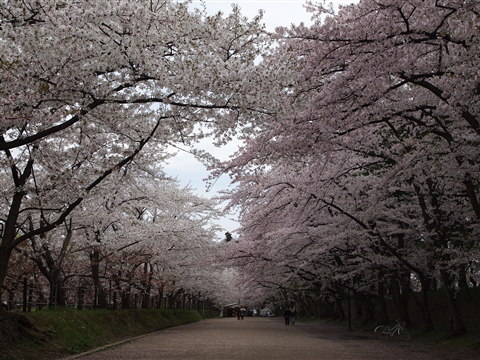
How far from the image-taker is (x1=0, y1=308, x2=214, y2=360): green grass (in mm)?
9892

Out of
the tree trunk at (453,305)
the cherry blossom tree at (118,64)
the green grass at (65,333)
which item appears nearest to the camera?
the cherry blossom tree at (118,64)

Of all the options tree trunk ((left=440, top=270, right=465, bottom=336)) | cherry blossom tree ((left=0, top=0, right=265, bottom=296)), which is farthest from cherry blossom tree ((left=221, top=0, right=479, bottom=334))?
cherry blossom tree ((left=0, top=0, right=265, bottom=296))

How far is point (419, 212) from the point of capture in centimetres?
1719

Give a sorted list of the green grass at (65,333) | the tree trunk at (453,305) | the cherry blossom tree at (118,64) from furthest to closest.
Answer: the tree trunk at (453,305)
the green grass at (65,333)
the cherry blossom tree at (118,64)

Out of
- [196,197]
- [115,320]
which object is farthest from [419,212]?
[196,197]

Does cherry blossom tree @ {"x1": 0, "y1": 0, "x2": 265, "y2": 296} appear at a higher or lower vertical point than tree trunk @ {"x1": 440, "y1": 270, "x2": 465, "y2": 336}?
higher

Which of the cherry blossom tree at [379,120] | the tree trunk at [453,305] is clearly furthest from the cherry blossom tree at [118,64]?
the tree trunk at [453,305]

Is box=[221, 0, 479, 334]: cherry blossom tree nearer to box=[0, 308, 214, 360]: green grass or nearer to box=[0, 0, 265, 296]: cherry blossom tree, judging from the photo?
box=[0, 0, 265, 296]: cherry blossom tree

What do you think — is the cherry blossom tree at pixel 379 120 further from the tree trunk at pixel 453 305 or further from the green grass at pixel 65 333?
the green grass at pixel 65 333

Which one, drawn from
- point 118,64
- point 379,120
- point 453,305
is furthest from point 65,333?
point 453,305

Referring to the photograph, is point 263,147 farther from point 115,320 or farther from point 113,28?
point 115,320

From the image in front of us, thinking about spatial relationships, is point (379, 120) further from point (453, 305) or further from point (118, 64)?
point (453, 305)

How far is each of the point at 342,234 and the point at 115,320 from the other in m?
9.83

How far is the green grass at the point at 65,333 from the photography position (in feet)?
32.5
